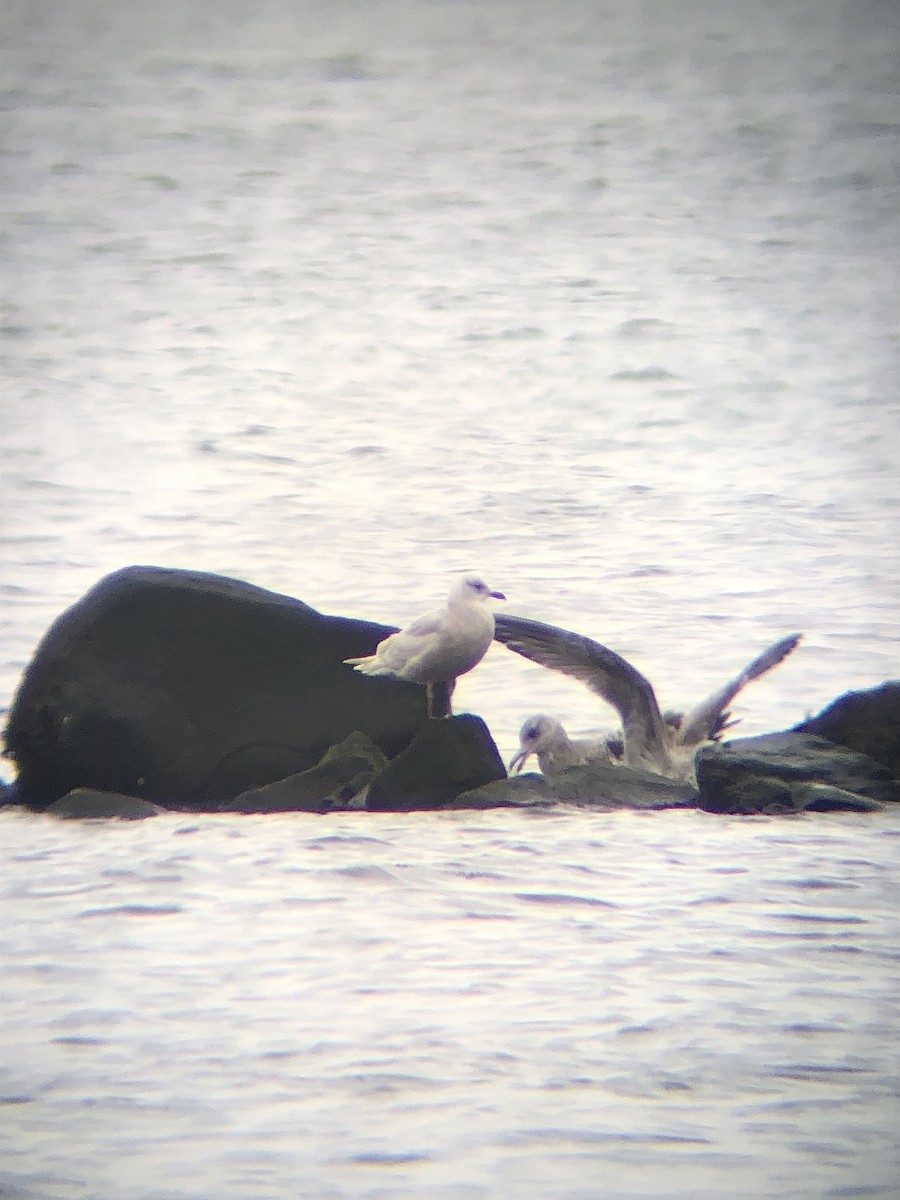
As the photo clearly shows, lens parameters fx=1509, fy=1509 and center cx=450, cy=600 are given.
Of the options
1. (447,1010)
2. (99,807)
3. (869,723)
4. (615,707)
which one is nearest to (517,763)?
(615,707)

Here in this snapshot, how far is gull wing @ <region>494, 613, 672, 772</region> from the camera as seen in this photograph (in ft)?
17.9

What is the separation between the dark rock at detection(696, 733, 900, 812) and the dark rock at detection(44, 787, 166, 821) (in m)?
1.84

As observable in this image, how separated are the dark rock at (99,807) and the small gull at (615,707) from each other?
1461 millimetres

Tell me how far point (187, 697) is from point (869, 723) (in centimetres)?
239

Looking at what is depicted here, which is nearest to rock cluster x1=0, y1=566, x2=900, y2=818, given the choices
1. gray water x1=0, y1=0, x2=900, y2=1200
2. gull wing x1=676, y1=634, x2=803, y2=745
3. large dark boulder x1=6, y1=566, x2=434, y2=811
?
large dark boulder x1=6, y1=566, x2=434, y2=811

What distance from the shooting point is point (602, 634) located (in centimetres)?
735

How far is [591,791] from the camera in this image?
203 inches

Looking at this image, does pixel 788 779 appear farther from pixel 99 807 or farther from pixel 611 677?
pixel 99 807

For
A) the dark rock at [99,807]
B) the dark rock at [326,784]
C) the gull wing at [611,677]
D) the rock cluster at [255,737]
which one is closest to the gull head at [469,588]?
the rock cluster at [255,737]

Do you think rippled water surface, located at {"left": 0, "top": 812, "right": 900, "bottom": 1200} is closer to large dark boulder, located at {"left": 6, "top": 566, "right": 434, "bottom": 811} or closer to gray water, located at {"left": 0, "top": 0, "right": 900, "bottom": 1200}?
gray water, located at {"left": 0, "top": 0, "right": 900, "bottom": 1200}

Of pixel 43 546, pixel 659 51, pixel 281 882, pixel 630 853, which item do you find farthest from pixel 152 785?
pixel 659 51

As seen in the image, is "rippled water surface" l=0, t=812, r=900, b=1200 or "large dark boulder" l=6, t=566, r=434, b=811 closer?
"rippled water surface" l=0, t=812, r=900, b=1200

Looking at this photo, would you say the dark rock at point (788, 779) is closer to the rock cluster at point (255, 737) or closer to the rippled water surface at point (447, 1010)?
the rock cluster at point (255, 737)

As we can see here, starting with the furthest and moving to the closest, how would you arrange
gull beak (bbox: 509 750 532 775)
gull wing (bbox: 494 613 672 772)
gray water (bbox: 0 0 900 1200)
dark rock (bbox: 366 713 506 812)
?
gull beak (bbox: 509 750 532 775), gull wing (bbox: 494 613 672 772), dark rock (bbox: 366 713 506 812), gray water (bbox: 0 0 900 1200)
